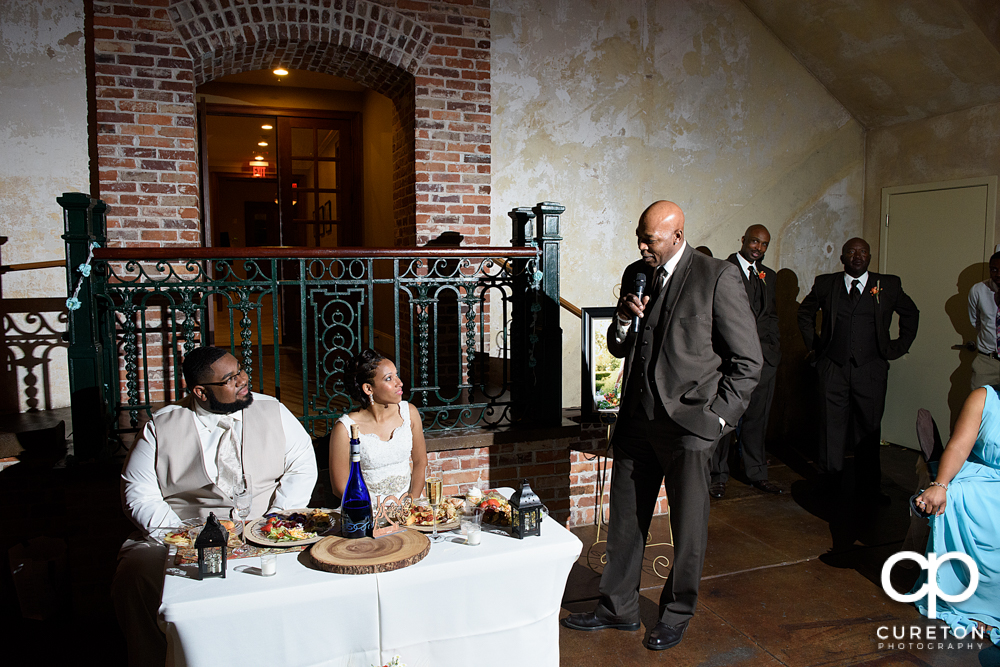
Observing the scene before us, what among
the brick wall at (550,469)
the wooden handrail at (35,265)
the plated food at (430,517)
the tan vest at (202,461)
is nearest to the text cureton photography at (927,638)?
the brick wall at (550,469)

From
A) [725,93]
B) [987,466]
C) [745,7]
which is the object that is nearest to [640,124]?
[725,93]

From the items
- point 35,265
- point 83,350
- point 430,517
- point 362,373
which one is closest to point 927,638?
point 430,517

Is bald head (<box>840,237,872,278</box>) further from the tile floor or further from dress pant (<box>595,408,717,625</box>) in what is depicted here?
dress pant (<box>595,408,717,625</box>)

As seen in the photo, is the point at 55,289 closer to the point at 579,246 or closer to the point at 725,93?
the point at 579,246

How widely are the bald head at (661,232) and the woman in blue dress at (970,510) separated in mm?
1667

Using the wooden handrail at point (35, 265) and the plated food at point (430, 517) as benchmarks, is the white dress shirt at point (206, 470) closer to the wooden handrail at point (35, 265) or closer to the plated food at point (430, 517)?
A: the plated food at point (430, 517)

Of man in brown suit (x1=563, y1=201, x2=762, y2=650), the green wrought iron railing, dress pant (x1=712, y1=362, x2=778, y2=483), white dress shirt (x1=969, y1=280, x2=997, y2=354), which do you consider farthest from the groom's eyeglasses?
white dress shirt (x1=969, y1=280, x2=997, y2=354)

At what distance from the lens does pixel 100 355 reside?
3760mm

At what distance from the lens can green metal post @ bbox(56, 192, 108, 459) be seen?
→ 3.63 metres

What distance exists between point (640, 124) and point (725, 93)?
89 centimetres

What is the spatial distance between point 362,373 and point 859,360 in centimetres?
380

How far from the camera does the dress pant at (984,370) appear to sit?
5.32 m

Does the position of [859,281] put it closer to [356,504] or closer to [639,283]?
[639,283]

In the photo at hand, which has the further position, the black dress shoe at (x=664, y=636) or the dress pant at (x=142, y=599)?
the black dress shoe at (x=664, y=636)
